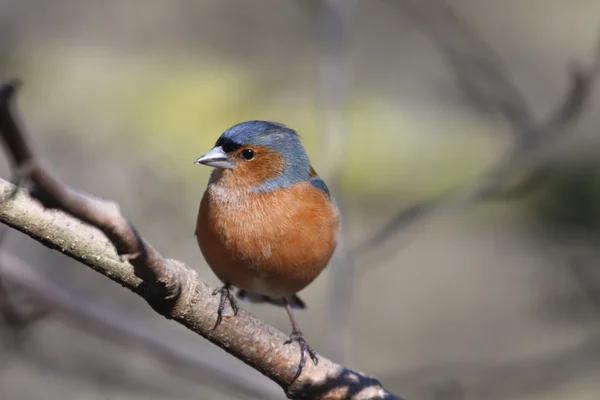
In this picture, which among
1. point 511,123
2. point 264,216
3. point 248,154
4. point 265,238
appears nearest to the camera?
point 265,238

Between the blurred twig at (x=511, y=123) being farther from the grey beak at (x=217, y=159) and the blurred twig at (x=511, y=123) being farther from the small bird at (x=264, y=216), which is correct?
the grey beak at (x=217, y=159)

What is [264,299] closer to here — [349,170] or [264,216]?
[264,216]

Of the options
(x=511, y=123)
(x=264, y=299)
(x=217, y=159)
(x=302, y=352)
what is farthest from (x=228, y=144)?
(x=511, y=123)

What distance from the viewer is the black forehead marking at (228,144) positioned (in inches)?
171

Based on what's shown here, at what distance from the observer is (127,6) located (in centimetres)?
1331

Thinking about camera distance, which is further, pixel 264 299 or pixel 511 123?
pixel 511 123

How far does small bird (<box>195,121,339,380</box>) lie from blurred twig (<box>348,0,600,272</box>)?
497 mm

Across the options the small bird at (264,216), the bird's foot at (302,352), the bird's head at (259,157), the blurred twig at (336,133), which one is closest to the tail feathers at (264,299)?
the small bird at (264,216)

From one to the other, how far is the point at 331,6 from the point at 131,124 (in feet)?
14.0

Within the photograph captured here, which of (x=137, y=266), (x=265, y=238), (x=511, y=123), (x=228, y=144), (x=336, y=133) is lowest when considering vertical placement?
(x=137, y=266)

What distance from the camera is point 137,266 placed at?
7.73 feet

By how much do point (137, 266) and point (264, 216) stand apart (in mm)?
1673

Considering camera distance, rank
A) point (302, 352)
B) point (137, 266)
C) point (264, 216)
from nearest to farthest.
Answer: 1. point (137, 266)
2. point (302, 352)
3. point (264, 216)

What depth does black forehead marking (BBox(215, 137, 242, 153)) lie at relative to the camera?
433cm
